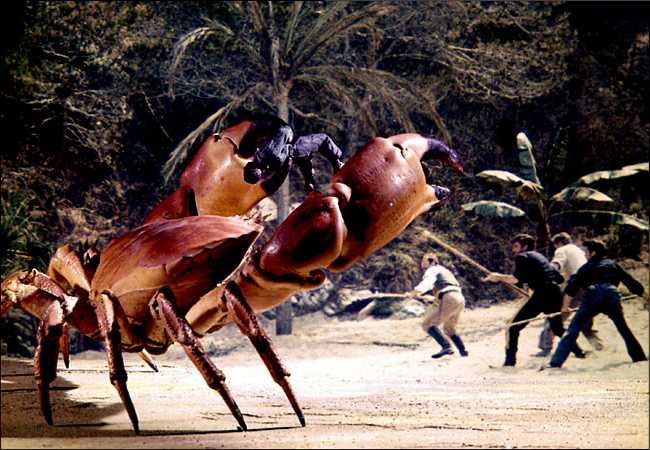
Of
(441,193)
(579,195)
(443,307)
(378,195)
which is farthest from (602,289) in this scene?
(378,195)

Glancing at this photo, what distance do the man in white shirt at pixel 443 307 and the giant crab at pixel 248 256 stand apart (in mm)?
5378

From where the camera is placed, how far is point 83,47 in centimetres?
768

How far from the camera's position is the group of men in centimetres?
522

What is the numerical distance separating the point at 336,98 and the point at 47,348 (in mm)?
7260

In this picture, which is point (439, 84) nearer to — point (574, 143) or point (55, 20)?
point (574, 143)

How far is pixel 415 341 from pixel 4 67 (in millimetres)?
5024

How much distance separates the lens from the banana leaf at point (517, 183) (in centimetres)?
785

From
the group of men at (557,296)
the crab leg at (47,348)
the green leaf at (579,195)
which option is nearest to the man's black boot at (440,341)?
the group of men at (557,296)

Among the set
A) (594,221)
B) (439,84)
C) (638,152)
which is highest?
(439,84)

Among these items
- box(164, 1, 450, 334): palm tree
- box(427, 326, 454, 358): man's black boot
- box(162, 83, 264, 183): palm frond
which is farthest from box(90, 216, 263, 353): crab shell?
box(162, 83, 264, 183): palm frond

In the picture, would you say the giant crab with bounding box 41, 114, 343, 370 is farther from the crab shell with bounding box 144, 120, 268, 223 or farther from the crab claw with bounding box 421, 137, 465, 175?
the crab claw with bounding box 421, 137, 465, 175

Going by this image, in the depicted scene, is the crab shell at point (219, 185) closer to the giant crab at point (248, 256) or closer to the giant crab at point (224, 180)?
the giant crab at point (224, 180)

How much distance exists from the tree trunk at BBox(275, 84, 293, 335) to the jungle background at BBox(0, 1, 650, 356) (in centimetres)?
4

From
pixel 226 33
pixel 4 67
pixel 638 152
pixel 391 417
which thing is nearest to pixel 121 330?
pixel 391 417
